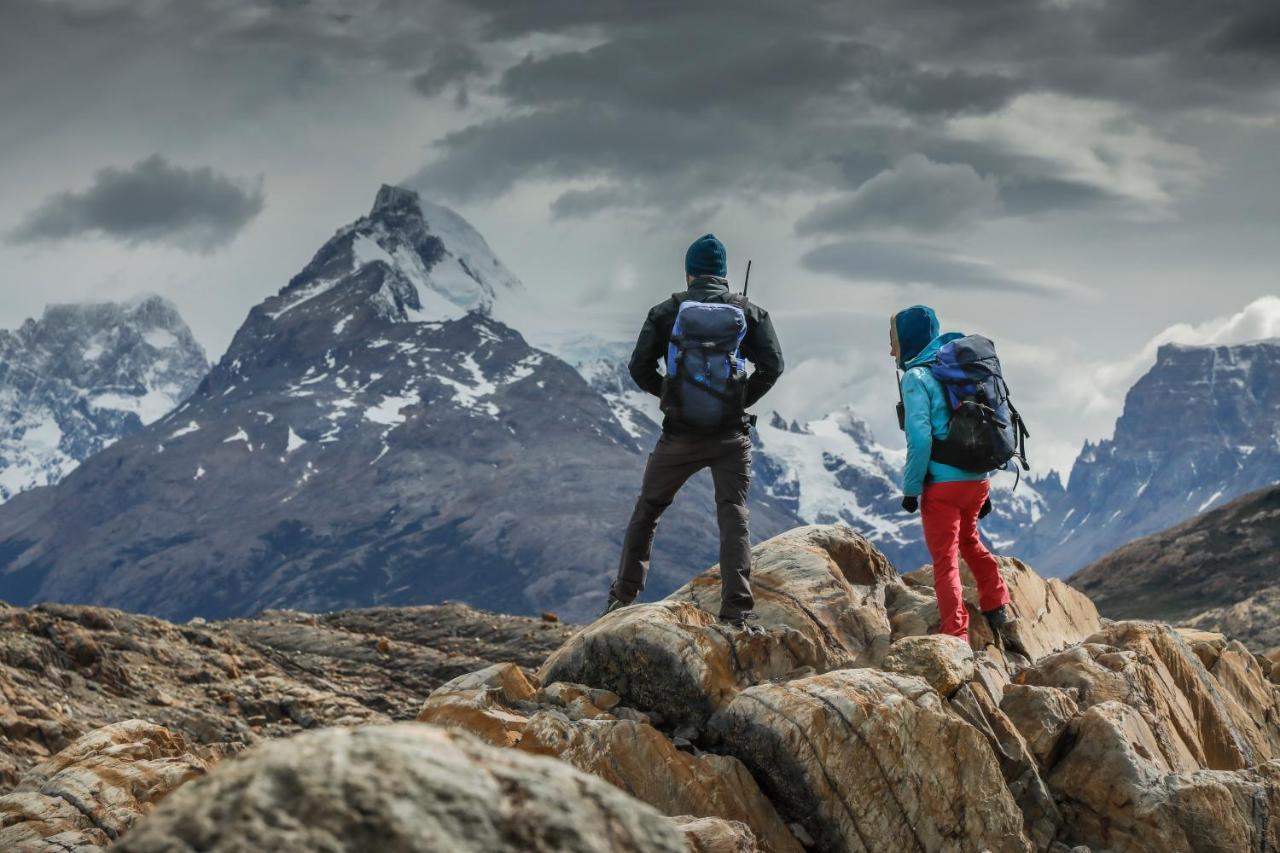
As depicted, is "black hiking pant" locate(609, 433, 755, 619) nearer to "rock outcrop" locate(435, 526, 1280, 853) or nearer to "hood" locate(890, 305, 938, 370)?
"rock outcrop" locate(435, 526, 1280, 853)

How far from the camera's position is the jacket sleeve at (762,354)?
57.2 ft

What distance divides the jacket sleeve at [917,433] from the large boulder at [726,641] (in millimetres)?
2593

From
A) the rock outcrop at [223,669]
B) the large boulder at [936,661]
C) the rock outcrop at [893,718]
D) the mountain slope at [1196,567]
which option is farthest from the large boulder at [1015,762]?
the mountain slope at [1196,567]

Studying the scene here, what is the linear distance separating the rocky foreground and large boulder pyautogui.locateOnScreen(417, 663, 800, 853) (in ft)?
0.09

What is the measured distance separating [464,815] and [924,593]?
1688cm

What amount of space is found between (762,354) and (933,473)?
115 inches

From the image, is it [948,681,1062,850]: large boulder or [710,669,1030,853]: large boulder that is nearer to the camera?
[710,669,1030,853]: large boulder

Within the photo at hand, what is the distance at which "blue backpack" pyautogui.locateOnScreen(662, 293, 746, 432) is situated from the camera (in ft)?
54.8

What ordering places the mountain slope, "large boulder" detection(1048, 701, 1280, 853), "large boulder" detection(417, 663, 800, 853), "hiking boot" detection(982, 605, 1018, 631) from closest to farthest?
"large boulder" detection(417, 663, 800, 853), "large boulder" detection(1048, 701, 1280, 853), "hiking boot" detection(982, 605, 1018, 631), the mountain slope

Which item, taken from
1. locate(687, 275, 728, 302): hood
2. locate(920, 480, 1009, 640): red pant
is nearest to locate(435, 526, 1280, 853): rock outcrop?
locate(920, 480, 1009, 640): red pant

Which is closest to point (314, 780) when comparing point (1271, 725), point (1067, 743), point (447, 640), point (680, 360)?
point (680, 360)

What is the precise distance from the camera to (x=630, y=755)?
46.2ft

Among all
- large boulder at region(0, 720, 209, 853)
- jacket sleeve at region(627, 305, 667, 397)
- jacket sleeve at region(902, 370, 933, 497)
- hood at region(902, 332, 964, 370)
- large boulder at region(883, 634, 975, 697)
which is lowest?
large boulder at region(0, 720, 209, 853)

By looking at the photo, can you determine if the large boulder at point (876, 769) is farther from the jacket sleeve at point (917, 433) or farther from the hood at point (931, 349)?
the hood at point (931, 349)
